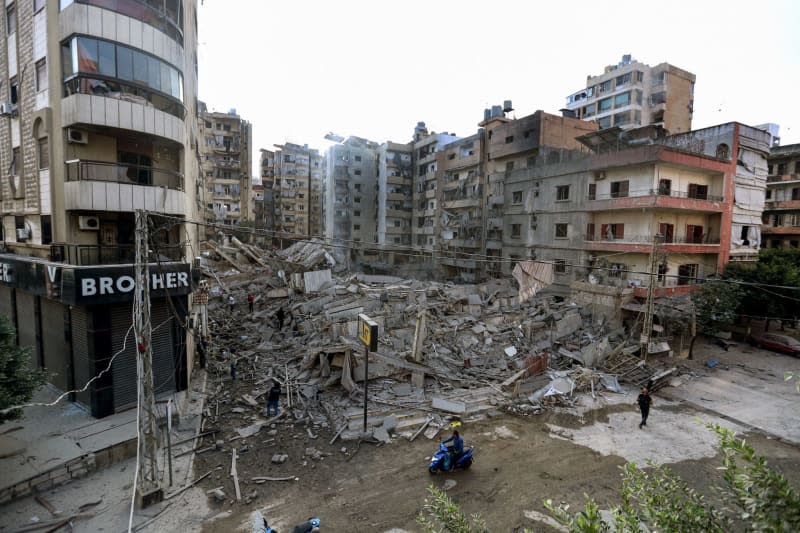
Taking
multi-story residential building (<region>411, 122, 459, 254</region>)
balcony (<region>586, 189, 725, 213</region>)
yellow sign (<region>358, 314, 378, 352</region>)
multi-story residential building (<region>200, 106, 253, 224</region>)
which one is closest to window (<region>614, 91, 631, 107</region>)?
multi-story residential building (<region>411, 122, 459, 254</region>)

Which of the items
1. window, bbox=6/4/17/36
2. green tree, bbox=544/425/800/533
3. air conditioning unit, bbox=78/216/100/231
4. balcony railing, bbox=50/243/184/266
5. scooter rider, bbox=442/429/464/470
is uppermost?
window, bbox=6/4/17/36

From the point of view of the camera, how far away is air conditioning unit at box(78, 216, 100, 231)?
587 inches

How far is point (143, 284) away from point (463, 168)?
43.0 meters

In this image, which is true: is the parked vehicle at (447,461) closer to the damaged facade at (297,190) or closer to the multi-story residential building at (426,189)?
the multi-story residential building at (426,189)

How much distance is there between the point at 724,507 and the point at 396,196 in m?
58.4

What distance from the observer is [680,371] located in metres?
21.6

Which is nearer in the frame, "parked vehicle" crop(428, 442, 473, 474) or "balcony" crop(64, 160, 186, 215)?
"parked vehicle" crop(428, 442, 473, 474)

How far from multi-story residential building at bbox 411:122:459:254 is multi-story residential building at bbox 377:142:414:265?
115 centimetres


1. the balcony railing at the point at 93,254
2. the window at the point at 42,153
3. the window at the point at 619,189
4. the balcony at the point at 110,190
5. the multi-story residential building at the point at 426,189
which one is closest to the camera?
the balcony at the point at 110,190

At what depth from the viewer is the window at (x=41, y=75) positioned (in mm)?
14930

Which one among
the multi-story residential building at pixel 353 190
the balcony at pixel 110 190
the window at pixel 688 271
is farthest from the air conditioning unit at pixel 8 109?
the multi-story residential building at pixel 353 190

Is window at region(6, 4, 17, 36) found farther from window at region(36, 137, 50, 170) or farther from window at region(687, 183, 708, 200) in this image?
window at region(687, 183, 708, 200)

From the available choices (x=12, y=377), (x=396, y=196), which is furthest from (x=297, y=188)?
(x=12, y=377)

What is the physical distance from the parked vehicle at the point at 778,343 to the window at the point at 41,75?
38533 millimetres
